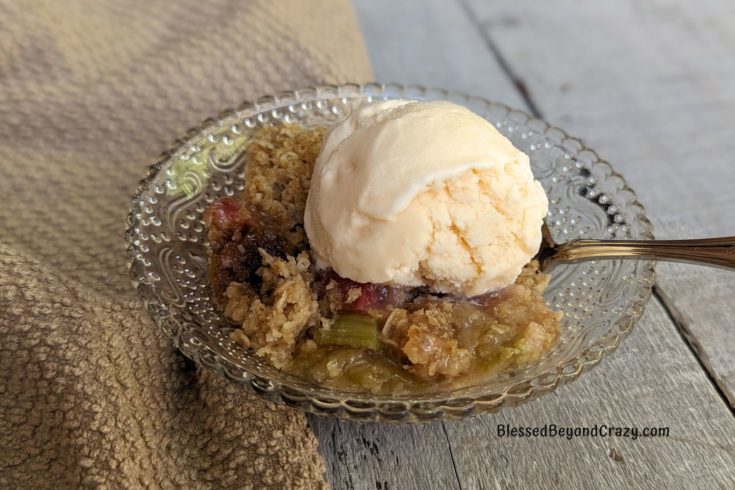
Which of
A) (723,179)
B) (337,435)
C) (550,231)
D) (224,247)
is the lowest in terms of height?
(723,179)

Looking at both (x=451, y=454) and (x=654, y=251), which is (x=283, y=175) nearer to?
(x=451, y=454)

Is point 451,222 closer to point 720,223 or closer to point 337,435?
point 337,435

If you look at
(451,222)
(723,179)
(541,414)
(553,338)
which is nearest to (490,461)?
(541,414)

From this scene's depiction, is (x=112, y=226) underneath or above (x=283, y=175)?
underneath

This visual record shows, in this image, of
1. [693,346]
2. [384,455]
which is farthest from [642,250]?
[384,455]

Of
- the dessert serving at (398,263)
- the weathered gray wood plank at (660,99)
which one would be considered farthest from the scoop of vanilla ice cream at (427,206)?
the weathered gray wood plank at (660,99)
